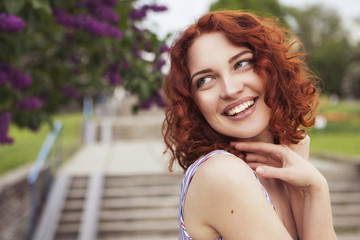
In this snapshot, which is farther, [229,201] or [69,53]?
[69,53]

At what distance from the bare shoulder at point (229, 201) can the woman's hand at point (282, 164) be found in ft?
0.39

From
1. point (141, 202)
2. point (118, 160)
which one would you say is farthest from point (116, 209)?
point (118, 160)

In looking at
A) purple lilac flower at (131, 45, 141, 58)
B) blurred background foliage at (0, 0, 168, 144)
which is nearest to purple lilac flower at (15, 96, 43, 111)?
blurred background foliage at (0, 0, 168, 144)

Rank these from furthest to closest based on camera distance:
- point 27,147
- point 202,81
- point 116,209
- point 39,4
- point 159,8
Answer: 1. point 27,147
2. point 116,209
3. point 159,8
4. point 39,4
5. point 202,81

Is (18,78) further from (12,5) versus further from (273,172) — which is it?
(273,172)

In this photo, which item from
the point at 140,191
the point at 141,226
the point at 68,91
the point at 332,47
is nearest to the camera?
the point at 68,91

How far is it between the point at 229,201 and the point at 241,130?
0.94 ft

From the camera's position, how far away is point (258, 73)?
1.22 meters

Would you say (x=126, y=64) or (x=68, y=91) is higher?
(x=126, y=64)

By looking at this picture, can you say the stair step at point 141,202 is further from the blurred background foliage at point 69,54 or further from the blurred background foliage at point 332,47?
the blurred background foliage at point 332,47

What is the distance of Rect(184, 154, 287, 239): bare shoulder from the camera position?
1.01 meters

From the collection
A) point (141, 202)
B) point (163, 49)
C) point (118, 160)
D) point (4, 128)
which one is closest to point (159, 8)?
point (163, 49)

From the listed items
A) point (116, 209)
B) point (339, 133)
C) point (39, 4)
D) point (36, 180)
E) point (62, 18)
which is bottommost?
point (339, 133)

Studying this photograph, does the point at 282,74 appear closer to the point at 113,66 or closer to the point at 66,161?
the point at 113,66
